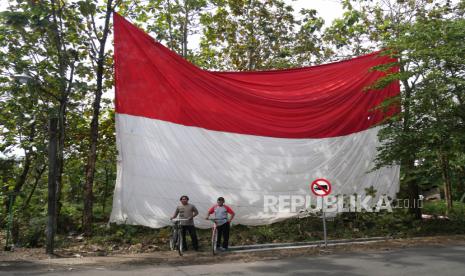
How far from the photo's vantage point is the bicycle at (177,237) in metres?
10.5

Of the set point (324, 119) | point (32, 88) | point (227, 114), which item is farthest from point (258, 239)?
point (32, 88)

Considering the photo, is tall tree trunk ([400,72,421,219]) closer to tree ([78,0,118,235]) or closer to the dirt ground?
the dirt ground

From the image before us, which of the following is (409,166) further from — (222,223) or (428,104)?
(222,223)

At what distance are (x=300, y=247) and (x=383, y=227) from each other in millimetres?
4176

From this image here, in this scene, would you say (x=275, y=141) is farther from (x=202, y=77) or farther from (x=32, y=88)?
(x=32, y=88)

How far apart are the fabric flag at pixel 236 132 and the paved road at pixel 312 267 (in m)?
3.52

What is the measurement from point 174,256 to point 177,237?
2.84 ft

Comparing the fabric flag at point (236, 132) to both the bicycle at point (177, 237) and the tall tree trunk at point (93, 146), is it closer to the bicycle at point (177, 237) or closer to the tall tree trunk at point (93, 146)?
the tall tree trunk at point (93, 146)

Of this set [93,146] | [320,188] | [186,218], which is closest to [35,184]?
[93,146]

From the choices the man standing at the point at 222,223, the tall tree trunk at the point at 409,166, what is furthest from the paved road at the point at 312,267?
the tall tree trunk at the point at 409,166

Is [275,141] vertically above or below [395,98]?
below

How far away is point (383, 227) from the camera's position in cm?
1435

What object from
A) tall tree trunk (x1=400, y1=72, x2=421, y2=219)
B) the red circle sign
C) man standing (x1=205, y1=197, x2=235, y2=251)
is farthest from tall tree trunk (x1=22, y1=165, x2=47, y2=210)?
tall tree trunk (x1=400, y1=72, x2=421, y2=219)

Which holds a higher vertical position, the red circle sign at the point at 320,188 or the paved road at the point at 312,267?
the red circle sign at the point at 320,188
